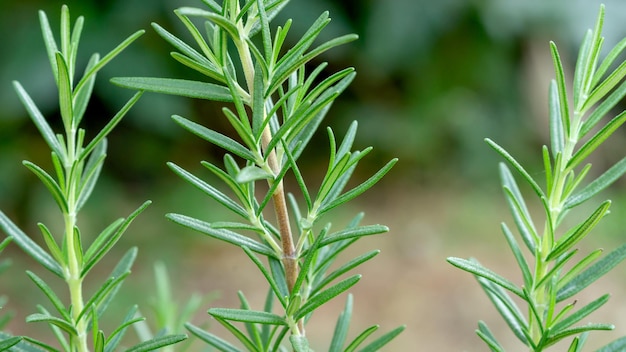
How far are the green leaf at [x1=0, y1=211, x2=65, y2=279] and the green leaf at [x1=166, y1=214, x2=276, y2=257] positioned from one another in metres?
0.06

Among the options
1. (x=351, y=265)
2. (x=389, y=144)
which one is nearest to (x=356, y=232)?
(x=351, y=265)

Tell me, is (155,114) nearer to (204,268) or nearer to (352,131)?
(204,268)

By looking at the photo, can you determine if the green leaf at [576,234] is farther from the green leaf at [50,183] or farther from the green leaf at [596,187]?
the green leaf at [50,183]

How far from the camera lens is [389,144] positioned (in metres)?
2.25

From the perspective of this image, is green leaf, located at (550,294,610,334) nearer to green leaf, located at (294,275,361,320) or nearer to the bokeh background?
green leaf, located at (294,275,361,320)

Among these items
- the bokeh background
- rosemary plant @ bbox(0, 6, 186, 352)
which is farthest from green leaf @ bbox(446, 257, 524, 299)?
the bokeh background

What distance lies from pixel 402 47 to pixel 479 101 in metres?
0.37

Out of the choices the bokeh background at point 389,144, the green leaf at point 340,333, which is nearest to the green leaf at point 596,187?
the green leaf at point 340,333

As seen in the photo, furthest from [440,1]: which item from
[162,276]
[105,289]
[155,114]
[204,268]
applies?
[105,289]

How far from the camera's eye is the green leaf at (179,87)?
0.26 m

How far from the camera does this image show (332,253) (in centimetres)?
29

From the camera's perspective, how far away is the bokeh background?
1838 mm

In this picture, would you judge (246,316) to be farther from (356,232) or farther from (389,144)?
(389,144)

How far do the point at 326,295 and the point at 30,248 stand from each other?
133mm
